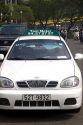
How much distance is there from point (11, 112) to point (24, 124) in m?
0.91

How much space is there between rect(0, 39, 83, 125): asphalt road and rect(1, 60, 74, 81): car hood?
0.78 m

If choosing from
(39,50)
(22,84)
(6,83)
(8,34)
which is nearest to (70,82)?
(22,84)

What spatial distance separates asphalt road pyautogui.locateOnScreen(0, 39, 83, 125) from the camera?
26.3 ft

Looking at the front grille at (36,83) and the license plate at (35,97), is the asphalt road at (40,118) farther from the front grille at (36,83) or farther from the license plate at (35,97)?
the front grille at (36,83)

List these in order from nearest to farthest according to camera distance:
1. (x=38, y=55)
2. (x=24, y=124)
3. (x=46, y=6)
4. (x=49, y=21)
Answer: (x=24, y=124) < (x=38, y=55) < (x=46, y=6) < (x=49, y=21)

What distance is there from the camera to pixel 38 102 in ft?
26.0

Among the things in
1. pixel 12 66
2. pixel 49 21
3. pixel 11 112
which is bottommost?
pixel 49 21

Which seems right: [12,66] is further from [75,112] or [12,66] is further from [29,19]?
[29,19]

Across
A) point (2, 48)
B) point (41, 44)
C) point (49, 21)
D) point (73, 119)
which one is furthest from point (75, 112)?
point (49, 21)

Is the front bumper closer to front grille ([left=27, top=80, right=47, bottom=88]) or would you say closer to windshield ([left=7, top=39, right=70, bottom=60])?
front grille ([left=27, top=80, right=47, bottom=88])

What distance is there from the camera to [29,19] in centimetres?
9062

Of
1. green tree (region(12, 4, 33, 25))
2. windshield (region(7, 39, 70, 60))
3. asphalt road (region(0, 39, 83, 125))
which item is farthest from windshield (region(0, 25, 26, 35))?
green tree (region(12, 4, 33, 25))

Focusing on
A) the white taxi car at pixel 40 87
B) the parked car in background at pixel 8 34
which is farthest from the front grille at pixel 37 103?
the parked car in background at pixel 8 34

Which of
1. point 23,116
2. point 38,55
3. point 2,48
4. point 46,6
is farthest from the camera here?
point 46,6
